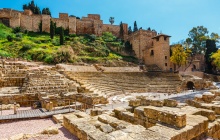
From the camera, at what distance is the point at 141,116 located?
21.9 feet

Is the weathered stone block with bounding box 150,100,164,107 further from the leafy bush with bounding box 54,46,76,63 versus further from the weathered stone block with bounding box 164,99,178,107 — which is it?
the leafy bush with bounding box 54,46,76,63

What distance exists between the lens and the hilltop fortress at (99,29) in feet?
130

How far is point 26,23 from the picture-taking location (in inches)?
1954

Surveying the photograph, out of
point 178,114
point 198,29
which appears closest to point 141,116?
point 178,114

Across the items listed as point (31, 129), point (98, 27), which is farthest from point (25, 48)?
point (31, 129)

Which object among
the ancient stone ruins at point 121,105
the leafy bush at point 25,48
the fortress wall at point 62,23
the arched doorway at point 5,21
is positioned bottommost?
the ancient stone ruins at point 121,105

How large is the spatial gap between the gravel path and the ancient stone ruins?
→ 0.98ft

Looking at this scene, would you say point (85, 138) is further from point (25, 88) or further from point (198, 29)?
point (198, 29)

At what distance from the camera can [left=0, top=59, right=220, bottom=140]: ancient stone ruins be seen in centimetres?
501

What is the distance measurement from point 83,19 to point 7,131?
53.5 m

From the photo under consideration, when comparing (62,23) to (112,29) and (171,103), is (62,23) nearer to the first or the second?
(112,29)

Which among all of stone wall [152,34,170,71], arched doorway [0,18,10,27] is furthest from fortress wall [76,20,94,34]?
stone wall [152,34,170,71]

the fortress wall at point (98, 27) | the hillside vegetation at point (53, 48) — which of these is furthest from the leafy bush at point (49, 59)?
the fortress wall at point (98, 27)

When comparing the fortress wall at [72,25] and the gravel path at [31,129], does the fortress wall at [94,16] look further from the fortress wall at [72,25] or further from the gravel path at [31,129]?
the gravel path at [31,129]
